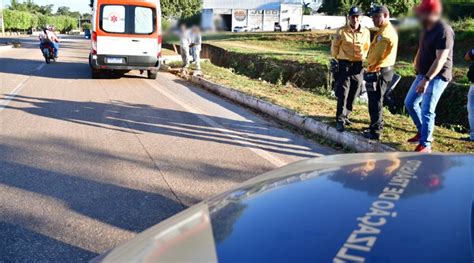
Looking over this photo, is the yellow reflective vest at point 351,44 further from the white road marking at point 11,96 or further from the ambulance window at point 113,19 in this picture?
the ambulance window at point 113,19

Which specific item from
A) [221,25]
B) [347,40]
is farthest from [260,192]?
[221,25]

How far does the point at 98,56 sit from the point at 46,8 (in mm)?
128227

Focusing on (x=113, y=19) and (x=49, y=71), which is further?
(x=49, y=71)

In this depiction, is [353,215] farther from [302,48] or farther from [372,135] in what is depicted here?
[302,48]

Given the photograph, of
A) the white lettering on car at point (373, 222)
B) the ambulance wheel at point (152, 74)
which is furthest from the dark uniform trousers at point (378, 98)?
the ambulance wheel at point (152, 74)

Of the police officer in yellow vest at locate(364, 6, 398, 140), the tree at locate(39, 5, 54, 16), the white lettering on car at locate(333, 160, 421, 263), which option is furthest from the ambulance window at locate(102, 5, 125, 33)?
the tree at locate(39, 5, 54, 16)

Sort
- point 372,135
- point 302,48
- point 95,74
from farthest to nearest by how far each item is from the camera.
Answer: point 302,48
point 95,74
point 372,135

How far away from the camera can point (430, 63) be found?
540cm

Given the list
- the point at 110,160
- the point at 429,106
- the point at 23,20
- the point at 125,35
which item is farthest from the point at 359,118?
the point at 23,20

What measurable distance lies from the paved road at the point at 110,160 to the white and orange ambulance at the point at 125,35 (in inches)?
103

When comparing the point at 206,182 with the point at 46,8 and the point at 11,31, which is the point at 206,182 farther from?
the point at 46,8

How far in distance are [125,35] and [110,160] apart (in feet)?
26.5

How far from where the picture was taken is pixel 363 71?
22.1 ft

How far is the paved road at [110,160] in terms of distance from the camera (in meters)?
3.59
